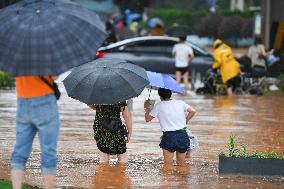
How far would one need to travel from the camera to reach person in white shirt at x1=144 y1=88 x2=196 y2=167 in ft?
42.1

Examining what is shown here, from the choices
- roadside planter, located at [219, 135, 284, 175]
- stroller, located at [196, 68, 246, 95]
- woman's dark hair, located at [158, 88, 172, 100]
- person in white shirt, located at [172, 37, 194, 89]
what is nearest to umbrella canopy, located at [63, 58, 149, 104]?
woman's dark hair, located at [158, 88, 172, 100]

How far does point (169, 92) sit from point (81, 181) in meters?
1.98

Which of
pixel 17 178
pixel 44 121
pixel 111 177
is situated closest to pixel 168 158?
pixel 111 177

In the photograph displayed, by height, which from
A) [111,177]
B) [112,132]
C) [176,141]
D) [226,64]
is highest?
[226,64]

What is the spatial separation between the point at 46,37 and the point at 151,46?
66.7 ft

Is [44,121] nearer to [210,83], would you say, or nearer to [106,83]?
[106,83]

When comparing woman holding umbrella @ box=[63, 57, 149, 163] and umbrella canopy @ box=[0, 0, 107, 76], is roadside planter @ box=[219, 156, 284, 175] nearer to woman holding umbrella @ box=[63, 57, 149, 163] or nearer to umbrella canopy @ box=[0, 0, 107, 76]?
woman holding umbrella @ box=[63, 57, 149, 163]

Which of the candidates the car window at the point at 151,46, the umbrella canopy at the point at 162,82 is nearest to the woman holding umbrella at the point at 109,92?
the umbrella canopy at the point at 162,82

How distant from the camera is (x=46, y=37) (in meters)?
9.84

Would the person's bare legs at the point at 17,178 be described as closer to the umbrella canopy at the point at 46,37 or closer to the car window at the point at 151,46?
the umbrella canopy at the point at 46,37

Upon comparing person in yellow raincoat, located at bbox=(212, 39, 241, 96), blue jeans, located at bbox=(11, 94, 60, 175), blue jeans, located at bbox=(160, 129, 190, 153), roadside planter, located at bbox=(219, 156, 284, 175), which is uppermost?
person in yellow raincoat, located at bbox=(212, 39, 241, 96)

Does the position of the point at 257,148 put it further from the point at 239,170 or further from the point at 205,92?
the point at 205,92

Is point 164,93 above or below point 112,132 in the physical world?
above

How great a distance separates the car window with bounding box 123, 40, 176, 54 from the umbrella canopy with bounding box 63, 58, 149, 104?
56.1 ft
